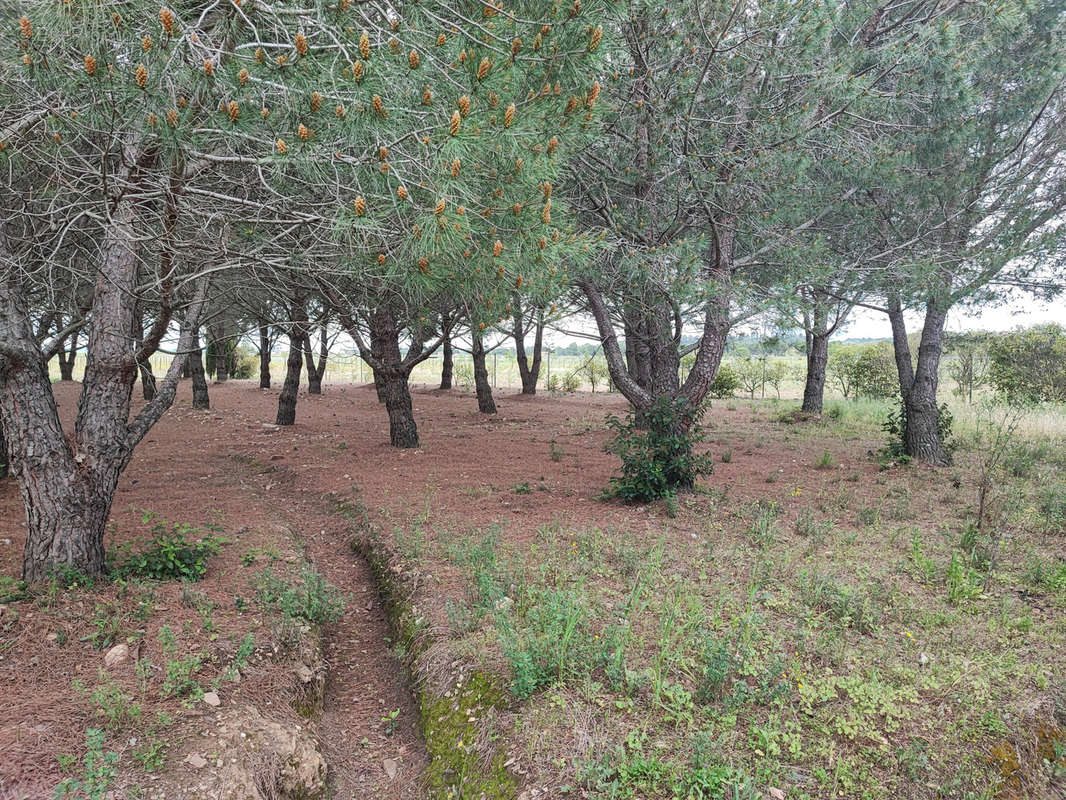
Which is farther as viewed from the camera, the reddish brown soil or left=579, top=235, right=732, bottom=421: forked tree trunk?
left=579, top=235, right=732, bottom=421: forked tree trunk

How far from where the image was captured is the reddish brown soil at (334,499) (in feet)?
8.61

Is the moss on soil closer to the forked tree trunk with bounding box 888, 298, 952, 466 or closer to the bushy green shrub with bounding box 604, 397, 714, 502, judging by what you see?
the bushy green shrub with bounding box 604, 397, 714, 502

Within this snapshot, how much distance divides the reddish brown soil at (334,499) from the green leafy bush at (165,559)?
145 mm

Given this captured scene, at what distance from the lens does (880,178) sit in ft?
18.8

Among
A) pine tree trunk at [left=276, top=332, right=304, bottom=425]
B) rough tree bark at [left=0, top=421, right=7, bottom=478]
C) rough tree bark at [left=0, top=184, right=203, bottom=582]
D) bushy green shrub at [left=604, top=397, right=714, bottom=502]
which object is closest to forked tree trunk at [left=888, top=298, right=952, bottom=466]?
bushy green shrub at [left=604, top=397, right=714, bottom=502]

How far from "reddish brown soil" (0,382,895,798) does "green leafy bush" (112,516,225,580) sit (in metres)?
0.15

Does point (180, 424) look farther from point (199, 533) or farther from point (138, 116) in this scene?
point (138, 116)

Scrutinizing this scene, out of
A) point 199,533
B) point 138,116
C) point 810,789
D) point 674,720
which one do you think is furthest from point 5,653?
point 810,789

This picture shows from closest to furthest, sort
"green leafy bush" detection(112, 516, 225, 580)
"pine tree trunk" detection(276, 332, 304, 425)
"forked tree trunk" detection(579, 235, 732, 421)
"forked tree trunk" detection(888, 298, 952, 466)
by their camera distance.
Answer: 1. "green leafy bush" detection(112, 516, 225, 580)
2. "forked tree trunk" detection(579, 235, 732, 421)
3. "forked tree trunk" detection(888, 298, 952, 466)
4. "pine tree trunk" detection(276, 332, 304, 425)

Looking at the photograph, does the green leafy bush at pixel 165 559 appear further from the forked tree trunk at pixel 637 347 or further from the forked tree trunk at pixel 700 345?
the forked tree trunk at pixel 637 347

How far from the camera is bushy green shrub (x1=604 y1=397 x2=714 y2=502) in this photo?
18.1 ft

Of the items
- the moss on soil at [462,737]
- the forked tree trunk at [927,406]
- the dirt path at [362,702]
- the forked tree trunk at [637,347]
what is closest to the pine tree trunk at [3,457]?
the dirt path at [362,702]

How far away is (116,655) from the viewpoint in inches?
111

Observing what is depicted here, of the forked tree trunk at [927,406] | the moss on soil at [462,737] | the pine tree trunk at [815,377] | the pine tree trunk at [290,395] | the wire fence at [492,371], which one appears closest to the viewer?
the moss on soil at [462,737]
